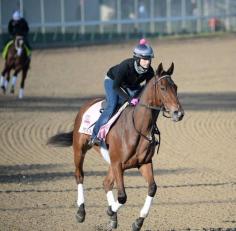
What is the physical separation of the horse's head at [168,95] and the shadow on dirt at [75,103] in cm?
1324

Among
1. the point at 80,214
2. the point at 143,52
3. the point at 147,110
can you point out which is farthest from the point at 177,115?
the point at 80,214

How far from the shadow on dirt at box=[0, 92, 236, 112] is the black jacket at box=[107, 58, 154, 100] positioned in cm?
1244

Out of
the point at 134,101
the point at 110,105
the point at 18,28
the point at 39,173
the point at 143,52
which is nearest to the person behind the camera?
the point at 143,52

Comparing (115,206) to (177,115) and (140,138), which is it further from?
(177,115)

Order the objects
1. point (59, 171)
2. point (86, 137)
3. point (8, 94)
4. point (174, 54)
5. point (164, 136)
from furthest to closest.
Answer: point (174, 54) → point (8, 94) → point (164, 136) → point (59, 171) → point (86, 137)

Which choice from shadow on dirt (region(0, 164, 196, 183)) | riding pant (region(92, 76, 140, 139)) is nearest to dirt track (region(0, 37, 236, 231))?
shadow on dirt (region(0, 164, 196, 183))

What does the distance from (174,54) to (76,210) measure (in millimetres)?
26925

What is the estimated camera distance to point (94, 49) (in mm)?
42250

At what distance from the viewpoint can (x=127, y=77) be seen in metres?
11.5

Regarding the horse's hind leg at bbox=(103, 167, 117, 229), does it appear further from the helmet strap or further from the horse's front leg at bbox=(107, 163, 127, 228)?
the helmet strap

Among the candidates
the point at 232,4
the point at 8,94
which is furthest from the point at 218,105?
the point at 232,4

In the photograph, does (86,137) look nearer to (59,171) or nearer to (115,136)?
(115,136)

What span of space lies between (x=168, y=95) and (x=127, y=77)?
Result: 114cm

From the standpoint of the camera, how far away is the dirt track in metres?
12.0
